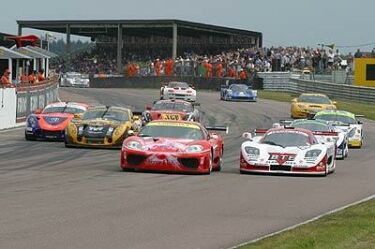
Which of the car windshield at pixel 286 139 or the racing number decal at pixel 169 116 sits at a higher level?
the car windshield at pixel 286 139

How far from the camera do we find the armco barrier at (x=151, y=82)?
71.4 meters

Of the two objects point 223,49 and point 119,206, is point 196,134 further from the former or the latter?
point 223,49

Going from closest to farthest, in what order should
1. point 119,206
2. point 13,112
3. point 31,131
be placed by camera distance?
point 119,206
point 31,131
point 13,112

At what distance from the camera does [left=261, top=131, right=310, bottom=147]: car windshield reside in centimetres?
2089

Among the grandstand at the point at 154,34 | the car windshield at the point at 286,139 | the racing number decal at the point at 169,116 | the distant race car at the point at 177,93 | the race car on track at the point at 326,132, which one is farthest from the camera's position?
the grandstand at the point at 154,34

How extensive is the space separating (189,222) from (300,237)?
5.82 ft

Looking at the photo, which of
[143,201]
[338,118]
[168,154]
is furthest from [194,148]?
[338,118]

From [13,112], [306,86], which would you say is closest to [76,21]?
[306,86]

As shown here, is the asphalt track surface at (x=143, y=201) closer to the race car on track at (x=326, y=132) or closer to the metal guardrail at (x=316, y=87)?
the race car on track at (x=326, y=132)

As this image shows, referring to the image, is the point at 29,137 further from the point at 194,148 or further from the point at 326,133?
the point at 194,148

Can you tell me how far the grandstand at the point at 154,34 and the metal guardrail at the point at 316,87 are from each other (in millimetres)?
17701

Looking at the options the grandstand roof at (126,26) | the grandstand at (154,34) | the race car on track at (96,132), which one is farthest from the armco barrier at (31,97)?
the grandstand at (154,34)

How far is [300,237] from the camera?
34.1ft

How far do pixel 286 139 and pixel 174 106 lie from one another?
13.7 metres
